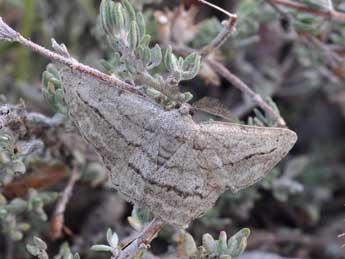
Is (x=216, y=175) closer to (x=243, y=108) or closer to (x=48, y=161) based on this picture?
(x=48, y=161)

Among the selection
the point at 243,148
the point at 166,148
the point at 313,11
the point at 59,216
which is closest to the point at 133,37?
the point at 166,148

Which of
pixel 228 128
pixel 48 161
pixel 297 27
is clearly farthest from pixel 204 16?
pixel 228 128

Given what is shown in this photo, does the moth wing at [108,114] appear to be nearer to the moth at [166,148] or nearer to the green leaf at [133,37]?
the moth at [166,148]

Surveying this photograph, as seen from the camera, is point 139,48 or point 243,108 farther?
point 243,108

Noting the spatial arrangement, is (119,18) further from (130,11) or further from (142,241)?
(142,241)

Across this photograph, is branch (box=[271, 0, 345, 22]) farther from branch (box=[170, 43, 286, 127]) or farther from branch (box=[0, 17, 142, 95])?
A: branch (box=[0, 17, 142, 95])

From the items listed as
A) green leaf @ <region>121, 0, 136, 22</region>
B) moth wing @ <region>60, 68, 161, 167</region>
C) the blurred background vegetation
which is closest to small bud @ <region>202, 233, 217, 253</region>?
moth wing @ <region>60, 68, 161, 167</region>
